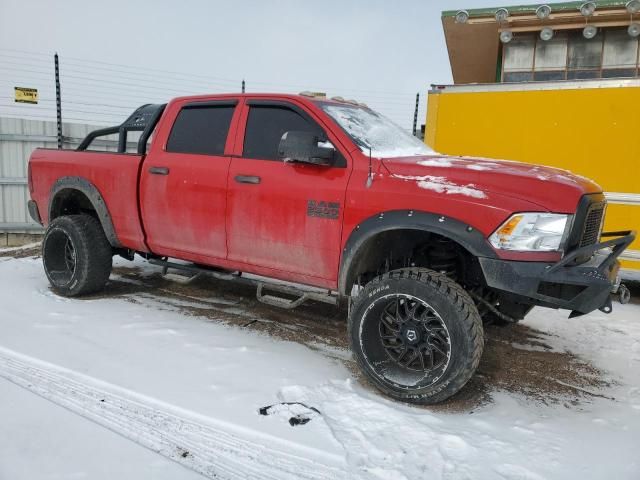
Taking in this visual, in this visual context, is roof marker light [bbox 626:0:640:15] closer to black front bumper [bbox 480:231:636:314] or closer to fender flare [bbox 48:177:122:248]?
black front bumper [bbox 480:231:636:314]

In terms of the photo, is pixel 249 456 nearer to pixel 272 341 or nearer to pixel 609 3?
pixel 272 341

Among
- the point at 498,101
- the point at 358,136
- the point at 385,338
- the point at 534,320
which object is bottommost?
the point at 534,320

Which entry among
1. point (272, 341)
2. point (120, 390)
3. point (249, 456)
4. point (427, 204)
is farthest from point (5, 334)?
point (427, 204)

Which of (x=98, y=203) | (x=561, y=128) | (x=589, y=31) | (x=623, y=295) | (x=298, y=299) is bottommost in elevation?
(x=298, y=299)

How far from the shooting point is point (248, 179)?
3.75 meters

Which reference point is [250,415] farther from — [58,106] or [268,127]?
[58,106]

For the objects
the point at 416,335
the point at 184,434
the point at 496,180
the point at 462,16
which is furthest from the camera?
the point at 462,16

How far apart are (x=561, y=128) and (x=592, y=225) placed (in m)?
3.06

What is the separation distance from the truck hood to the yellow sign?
26.9 ft

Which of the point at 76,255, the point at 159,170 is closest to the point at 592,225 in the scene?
→ the point at 159,170

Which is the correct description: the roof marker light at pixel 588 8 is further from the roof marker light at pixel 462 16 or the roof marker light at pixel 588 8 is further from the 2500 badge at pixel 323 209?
the 2500 badge at pixel 323 209

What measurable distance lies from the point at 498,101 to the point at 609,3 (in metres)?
4.58

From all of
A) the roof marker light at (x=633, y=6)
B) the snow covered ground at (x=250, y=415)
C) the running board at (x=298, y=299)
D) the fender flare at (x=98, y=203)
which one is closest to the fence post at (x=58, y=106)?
the fender flare at (x=98, y=203)

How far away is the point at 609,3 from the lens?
8477mm
